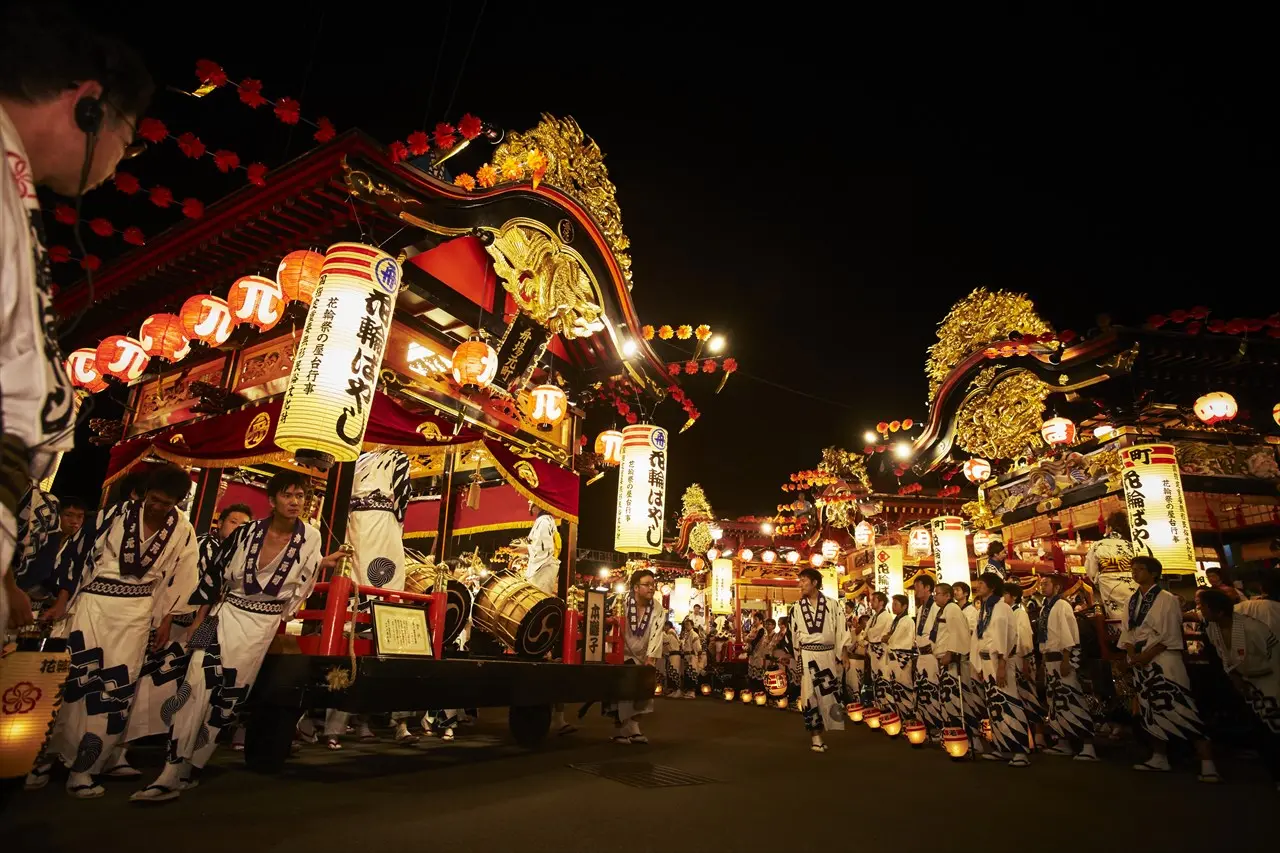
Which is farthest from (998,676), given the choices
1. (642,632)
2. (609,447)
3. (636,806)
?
(609,447)

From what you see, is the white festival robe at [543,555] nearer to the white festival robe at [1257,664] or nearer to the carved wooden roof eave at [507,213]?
the carved wooden roof eave at [507,213]

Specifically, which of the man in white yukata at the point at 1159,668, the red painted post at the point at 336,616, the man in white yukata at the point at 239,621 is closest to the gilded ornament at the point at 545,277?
the man in white yukata at the point at 239,621

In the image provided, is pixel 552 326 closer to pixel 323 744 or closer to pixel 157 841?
pixel 323 744

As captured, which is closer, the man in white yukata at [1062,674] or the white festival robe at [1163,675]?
the white festival robe at [1163,675]

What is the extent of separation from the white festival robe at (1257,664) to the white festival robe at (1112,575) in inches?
122

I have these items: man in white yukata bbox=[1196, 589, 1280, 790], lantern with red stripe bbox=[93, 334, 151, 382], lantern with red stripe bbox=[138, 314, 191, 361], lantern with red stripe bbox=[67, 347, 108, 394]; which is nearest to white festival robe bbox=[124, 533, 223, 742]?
lantern with red stripe bbox=[138, 314, 191, 361]

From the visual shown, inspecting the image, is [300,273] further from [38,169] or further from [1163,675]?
[1163,675]

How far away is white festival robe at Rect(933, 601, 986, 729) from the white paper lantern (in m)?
7.13

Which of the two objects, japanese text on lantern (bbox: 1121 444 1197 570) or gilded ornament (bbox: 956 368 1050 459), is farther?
gilded ornament (bbox: 956 368 1050 459)

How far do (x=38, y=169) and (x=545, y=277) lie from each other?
26.8 ft

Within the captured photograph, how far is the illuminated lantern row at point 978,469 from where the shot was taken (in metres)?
17.4

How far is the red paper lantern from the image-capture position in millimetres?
7309

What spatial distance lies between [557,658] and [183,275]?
6993mm

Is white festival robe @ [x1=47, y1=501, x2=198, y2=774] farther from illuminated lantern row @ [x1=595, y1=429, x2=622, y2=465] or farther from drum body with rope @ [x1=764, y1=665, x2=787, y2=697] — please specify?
drum body with rope @ [x1=764, y1=665, x2=787, y2=697]
